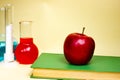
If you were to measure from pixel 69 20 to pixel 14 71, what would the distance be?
0.30 meters

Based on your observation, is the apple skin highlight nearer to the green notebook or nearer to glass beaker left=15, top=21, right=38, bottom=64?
the green notebook

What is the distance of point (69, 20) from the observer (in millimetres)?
919

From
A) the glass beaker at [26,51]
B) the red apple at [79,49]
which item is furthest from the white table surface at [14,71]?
the red apple at [79,49]

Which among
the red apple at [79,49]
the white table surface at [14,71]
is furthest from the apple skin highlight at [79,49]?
the white table surface at [14,71]

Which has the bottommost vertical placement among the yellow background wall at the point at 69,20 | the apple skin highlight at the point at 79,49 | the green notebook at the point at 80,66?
the green notebook at the point at 80,66

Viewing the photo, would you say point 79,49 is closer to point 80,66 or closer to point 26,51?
point 80,66

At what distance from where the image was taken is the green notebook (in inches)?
27.1

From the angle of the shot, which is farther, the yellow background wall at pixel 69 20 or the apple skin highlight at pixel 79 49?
the yellow background wall at pixel 69 20

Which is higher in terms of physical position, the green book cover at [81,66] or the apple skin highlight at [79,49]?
the apple skin highlight at [79,49]

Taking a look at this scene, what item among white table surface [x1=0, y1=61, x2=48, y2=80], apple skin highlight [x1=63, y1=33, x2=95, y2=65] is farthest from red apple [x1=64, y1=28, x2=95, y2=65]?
white table surface [x1=0, y1=61, x2=48, y2=80]

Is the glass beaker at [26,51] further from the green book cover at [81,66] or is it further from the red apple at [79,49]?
the red apple at [79,49]

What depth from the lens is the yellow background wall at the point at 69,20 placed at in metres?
0.90

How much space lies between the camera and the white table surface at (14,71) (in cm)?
69

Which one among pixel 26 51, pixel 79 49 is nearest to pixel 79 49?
pixel 79 49
